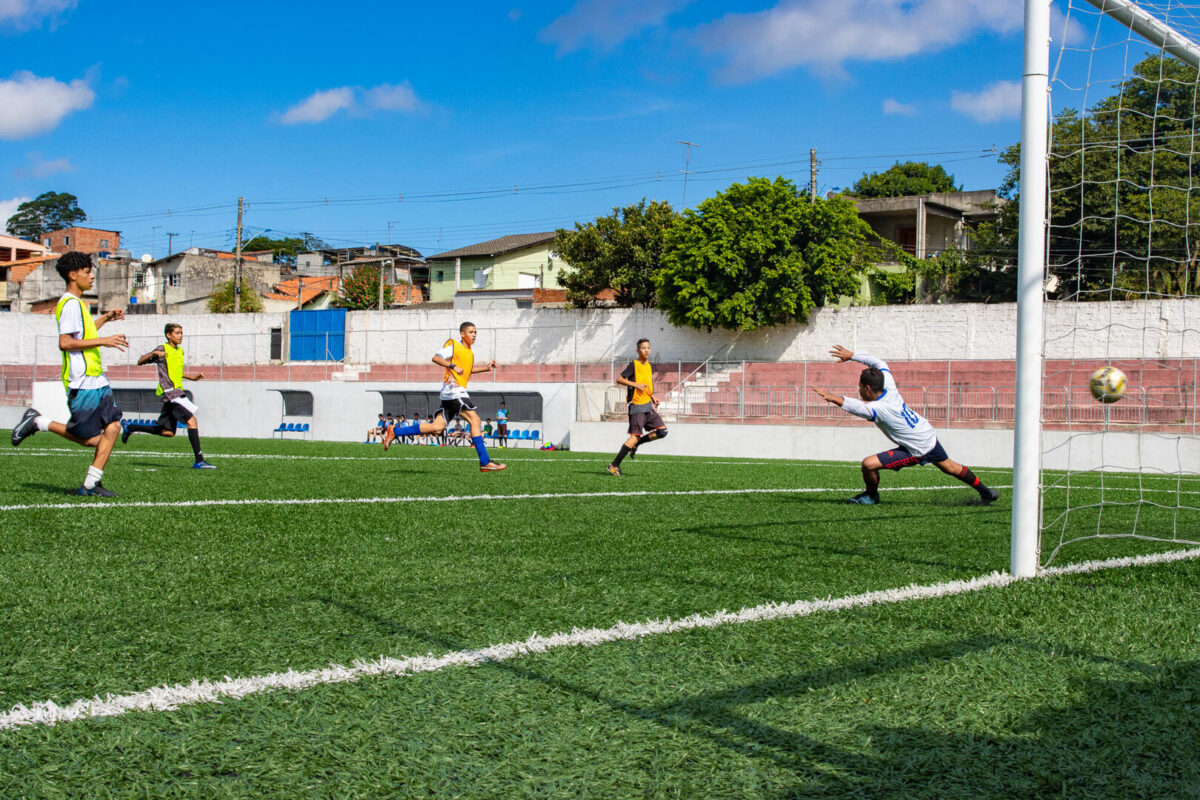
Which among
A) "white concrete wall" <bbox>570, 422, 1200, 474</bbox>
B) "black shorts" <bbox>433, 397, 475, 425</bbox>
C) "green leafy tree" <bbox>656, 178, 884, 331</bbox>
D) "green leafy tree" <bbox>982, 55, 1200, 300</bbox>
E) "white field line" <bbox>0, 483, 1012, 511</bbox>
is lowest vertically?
"white concrete wall" <bbox>570, 422, 1200, 474</bbox>

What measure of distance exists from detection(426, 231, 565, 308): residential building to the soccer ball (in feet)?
158

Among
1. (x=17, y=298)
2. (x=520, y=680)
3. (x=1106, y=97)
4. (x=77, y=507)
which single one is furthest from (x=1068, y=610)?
(x=17, y=298)

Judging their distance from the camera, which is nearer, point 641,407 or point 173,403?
point 173,403

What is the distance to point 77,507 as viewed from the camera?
711 cm

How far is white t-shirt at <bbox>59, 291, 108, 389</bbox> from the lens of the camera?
789 cm

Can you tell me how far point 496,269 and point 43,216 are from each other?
73942 mm

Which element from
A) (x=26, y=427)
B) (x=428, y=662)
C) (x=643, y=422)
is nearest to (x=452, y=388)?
(x=643, y=422)

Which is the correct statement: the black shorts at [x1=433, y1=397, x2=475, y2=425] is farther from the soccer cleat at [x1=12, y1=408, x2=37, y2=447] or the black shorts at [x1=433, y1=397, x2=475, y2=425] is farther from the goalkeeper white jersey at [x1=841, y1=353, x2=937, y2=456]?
the goalkeeper white jersey at [x1=841, y1=353, x2=937, y2=456]

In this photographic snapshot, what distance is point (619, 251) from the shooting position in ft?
138

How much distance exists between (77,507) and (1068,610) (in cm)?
633

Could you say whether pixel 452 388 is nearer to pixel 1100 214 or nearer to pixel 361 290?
pixel 1100 214

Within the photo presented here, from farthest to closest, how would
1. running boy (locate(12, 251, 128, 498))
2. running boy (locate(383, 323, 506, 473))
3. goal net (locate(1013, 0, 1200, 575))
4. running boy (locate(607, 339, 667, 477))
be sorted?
running boy (locate(607, 339, 667, 477)) < running boy (locate(383, 323, 506, 473)) < running boy (locate(12, 251, 128, 498)) < goal net (locate(1013, 0, 1200, 575))

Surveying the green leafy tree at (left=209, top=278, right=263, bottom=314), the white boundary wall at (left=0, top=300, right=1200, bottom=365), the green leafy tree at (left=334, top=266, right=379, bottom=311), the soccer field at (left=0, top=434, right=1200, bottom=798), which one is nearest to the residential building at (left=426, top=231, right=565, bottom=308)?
the green leafy tree at (left=334, top=266, right=379, bottom=311)

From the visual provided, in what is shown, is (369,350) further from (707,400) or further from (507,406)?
(707,400)
